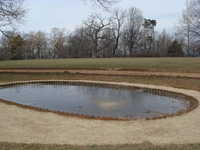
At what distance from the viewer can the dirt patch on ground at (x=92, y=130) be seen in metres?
3.72

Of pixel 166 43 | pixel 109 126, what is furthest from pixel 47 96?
pixel 166 43

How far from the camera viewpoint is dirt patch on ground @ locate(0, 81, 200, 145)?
372cm

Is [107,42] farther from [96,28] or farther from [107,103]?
[107,103]

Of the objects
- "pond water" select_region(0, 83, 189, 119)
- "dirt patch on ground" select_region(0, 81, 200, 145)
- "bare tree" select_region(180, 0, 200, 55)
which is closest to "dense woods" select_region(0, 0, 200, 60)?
"bare tree" select_region(180, 0, 200, 55)

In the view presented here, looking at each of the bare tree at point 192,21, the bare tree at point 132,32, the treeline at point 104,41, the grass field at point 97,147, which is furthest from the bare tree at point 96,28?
the grass field at point 97,147

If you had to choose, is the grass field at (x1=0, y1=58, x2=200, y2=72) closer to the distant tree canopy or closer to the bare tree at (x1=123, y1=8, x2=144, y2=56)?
the distant tree canopy

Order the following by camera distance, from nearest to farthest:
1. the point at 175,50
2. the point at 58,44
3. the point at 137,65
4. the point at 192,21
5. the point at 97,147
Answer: the point at 97,147, the point at 137,65, the point at 192,21, the point at 175,50, the point at 58,44

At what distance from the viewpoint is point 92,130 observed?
4305 mm

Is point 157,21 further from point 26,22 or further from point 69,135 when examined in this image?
point 69,135

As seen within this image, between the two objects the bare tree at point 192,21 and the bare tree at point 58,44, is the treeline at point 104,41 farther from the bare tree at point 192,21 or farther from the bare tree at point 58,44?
the bare tree at point 192,21

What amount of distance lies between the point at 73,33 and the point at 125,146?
45177 millimetres

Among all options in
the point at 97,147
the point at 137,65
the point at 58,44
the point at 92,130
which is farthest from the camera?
the point at 58,44

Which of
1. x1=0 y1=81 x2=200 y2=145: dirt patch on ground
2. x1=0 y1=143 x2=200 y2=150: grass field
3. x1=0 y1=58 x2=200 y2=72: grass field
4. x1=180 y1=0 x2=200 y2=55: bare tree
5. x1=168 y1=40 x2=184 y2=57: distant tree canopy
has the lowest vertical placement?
x1=0 y1=81 x2=200 y2=145: dirt patch on ground

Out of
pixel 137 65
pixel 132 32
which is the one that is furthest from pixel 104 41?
pixel 137 65
